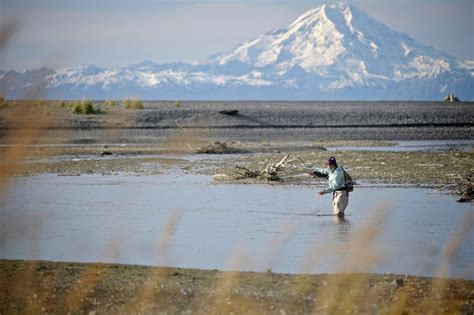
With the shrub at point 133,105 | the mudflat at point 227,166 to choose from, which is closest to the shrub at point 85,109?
the mudflat at point 227,166

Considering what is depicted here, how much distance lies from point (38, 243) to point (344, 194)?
6628 mm

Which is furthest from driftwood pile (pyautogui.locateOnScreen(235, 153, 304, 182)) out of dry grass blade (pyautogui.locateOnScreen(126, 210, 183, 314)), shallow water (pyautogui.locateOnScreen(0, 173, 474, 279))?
dry grass blade (pyautogui.locateOnScreen(126, 210, 183, 314))

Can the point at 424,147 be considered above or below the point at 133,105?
above

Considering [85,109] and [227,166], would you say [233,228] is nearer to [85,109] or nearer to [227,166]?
[227,166]

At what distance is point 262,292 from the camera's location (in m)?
10.9

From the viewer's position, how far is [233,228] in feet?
59.1

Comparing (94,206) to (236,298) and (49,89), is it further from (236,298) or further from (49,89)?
(49,89)

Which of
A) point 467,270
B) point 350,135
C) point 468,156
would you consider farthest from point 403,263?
point 350,135

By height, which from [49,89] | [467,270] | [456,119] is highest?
[49,89]

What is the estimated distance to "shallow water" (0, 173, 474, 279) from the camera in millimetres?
13984

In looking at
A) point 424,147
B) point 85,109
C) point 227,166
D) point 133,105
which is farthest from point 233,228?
point 133,105

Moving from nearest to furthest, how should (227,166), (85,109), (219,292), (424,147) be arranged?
(219,292) < (227,166) < (424,147) < (85,109)

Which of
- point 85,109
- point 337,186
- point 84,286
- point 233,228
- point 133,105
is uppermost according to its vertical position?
point 84,286

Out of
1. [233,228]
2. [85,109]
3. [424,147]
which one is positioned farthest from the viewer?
[85,109]
